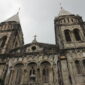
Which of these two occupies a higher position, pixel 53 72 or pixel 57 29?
pixel 57 29

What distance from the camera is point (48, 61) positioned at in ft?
63.1

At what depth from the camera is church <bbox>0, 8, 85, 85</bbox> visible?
16984mm

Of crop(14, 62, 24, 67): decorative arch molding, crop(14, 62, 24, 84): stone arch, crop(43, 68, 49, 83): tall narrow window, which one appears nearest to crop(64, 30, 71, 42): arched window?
crop(43, 68, 49, 83): tall narrow window

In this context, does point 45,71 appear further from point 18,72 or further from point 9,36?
point 9,36

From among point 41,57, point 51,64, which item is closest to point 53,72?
point 51,64

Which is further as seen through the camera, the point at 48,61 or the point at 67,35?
the point at 67,35

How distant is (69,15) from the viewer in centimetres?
2816

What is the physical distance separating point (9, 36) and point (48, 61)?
8028 mm

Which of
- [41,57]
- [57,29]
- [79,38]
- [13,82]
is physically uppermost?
[57,29]

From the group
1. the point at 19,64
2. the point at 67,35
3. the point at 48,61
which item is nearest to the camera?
the point at 48,61

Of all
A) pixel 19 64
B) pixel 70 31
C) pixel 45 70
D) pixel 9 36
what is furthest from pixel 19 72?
pixel 70 31

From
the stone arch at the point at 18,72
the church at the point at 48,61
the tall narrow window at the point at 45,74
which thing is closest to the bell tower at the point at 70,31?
the church at the point at 48,61

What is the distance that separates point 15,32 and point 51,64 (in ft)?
31.6

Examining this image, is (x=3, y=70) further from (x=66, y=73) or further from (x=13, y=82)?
(x=66, y=73)
